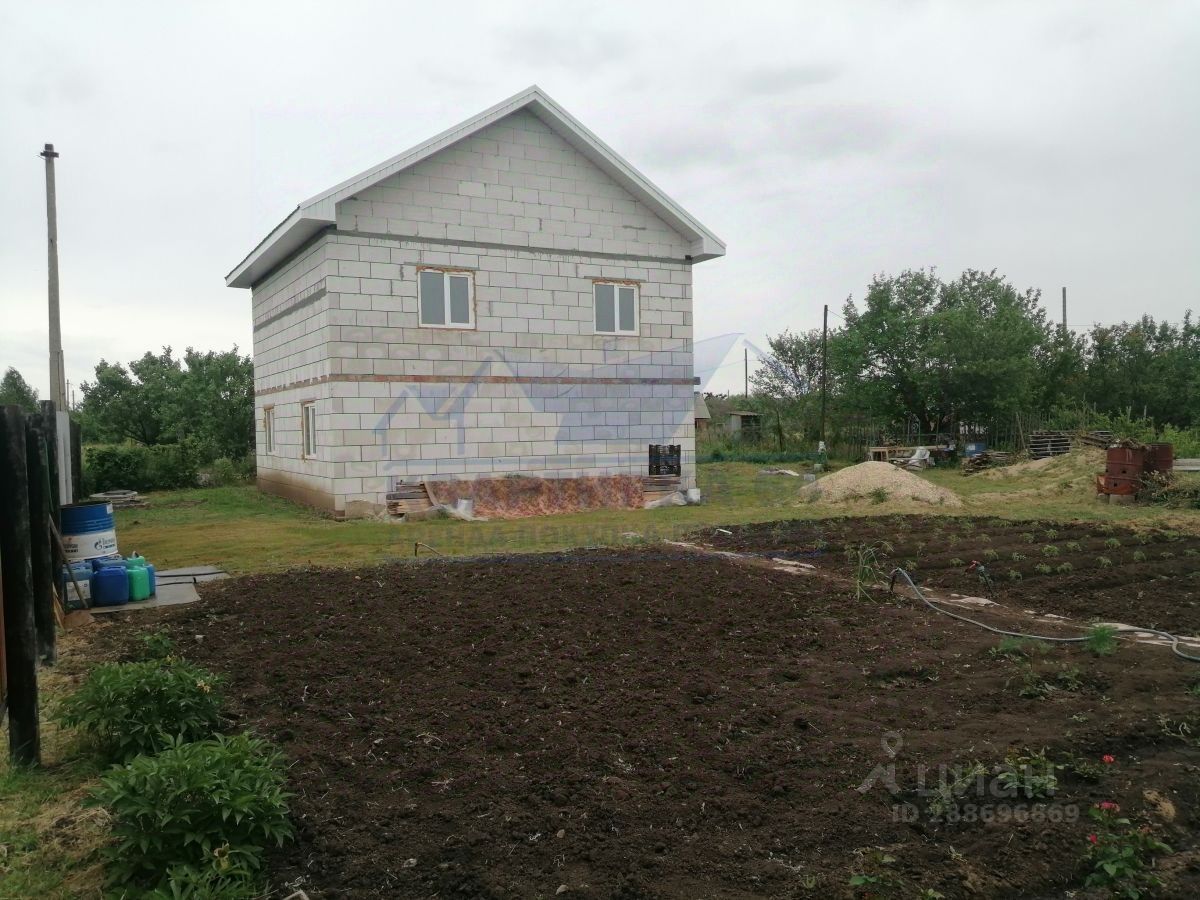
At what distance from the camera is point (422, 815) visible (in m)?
3.24

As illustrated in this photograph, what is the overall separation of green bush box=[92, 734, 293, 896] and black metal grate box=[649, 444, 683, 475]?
13032 mm

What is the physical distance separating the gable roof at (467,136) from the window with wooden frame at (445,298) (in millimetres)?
1708

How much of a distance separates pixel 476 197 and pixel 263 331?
6.30 metres

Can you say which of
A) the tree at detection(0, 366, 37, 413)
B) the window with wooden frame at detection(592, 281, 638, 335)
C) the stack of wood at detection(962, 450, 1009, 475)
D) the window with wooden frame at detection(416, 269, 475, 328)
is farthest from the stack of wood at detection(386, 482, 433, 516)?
the tree at detection(0, 366, 37, 413)

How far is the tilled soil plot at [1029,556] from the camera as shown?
21.6 ft

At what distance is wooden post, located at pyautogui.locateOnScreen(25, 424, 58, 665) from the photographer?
471 cm

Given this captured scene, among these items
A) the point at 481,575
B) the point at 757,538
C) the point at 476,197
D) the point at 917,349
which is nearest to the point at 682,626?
the point at 481,575

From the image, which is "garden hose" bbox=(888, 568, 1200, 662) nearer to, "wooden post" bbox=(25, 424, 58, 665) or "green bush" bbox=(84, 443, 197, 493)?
"wooden post" bbox=(25, 424, 58, 665)

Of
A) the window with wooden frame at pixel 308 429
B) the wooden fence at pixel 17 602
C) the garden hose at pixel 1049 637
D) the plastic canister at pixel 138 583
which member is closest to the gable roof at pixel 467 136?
the window with wooden frame at pixel 308 429

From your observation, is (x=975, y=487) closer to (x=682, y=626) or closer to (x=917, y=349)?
(x=917, y=349)

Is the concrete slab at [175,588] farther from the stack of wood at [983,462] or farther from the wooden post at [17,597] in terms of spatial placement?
the stack of wood at [983,462]

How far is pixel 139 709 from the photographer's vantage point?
152 inches

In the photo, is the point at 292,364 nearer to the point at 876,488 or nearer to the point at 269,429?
the point at 269,429

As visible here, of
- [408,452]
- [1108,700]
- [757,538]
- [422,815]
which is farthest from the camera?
[408,452]
